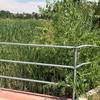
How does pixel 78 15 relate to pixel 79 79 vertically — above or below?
above

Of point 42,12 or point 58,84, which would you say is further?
point 42,12

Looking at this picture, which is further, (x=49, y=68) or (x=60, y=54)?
(x=49, y=68)

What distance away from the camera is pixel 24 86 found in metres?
8.21

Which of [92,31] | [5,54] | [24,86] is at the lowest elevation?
[24,86]

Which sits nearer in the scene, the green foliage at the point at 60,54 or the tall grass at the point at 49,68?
the tall grass at the point at 49,68

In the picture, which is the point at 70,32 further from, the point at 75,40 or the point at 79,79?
the point at 79,79

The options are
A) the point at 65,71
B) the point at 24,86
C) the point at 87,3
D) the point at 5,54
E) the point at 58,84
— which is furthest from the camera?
the point at 87,3

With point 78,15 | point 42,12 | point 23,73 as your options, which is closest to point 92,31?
point 78,15

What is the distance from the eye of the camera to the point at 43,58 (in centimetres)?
823

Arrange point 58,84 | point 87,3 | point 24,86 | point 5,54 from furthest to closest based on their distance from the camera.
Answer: point 87,3
point 5,54
point 24,86
point 58,84

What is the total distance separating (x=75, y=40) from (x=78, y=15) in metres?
0.73

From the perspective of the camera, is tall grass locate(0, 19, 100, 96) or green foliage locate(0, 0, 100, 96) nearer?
tall grass locate(0, 19, 100, 96)

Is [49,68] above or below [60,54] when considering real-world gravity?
below

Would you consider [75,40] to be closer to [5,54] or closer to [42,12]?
[42,12]
